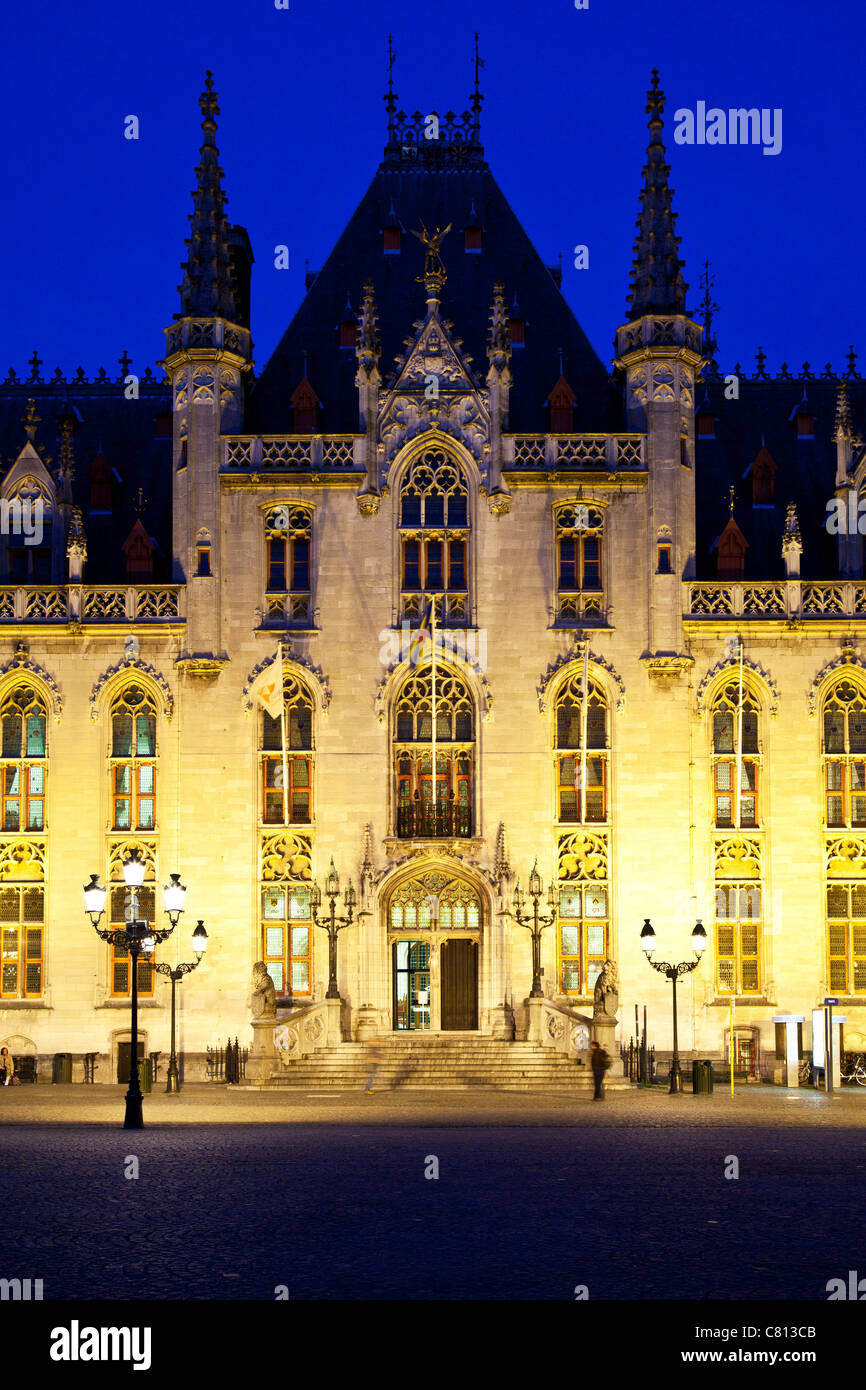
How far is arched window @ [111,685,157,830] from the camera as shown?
A: 48281 millimetres

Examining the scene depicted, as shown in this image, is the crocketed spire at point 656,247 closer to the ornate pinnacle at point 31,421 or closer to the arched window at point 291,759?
the arched window at point 291,759

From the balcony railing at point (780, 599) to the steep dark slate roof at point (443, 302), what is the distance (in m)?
6.26

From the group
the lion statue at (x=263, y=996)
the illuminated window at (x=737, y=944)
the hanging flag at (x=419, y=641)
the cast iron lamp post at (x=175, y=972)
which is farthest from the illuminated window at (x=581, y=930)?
the cast iron lamp post at (x=175, y=972)

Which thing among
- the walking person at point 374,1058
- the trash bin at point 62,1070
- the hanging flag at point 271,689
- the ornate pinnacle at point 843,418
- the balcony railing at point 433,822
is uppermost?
the ornate pinnacle at point 843,418

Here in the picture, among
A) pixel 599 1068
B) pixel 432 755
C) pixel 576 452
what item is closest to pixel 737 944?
pixel 432 755

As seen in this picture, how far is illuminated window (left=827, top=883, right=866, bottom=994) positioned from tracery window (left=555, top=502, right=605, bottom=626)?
400 inches

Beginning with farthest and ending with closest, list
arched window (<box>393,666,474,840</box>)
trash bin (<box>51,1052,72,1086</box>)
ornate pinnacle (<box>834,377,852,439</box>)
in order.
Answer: ornate pinnacle (<box>834,377,852,439</box>) → arched window (<box>393,666,474,840</box>) → trash bin (<box>51,1052,72,1086</box>)

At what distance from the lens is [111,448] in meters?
54.0

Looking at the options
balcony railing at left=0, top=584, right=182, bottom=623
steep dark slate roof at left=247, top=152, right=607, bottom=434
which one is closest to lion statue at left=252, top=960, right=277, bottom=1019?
balcony railing at left=0, top=584, right=182, bottom=623

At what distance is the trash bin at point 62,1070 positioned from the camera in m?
46.2

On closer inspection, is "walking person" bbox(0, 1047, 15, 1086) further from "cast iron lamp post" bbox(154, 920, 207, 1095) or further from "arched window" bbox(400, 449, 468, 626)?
"arched window" bbox(400, 449, 468, 626)

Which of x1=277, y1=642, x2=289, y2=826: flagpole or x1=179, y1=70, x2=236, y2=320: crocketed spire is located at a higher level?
x1=179, y1=70, x2=236, y2=320: crocketed spire
